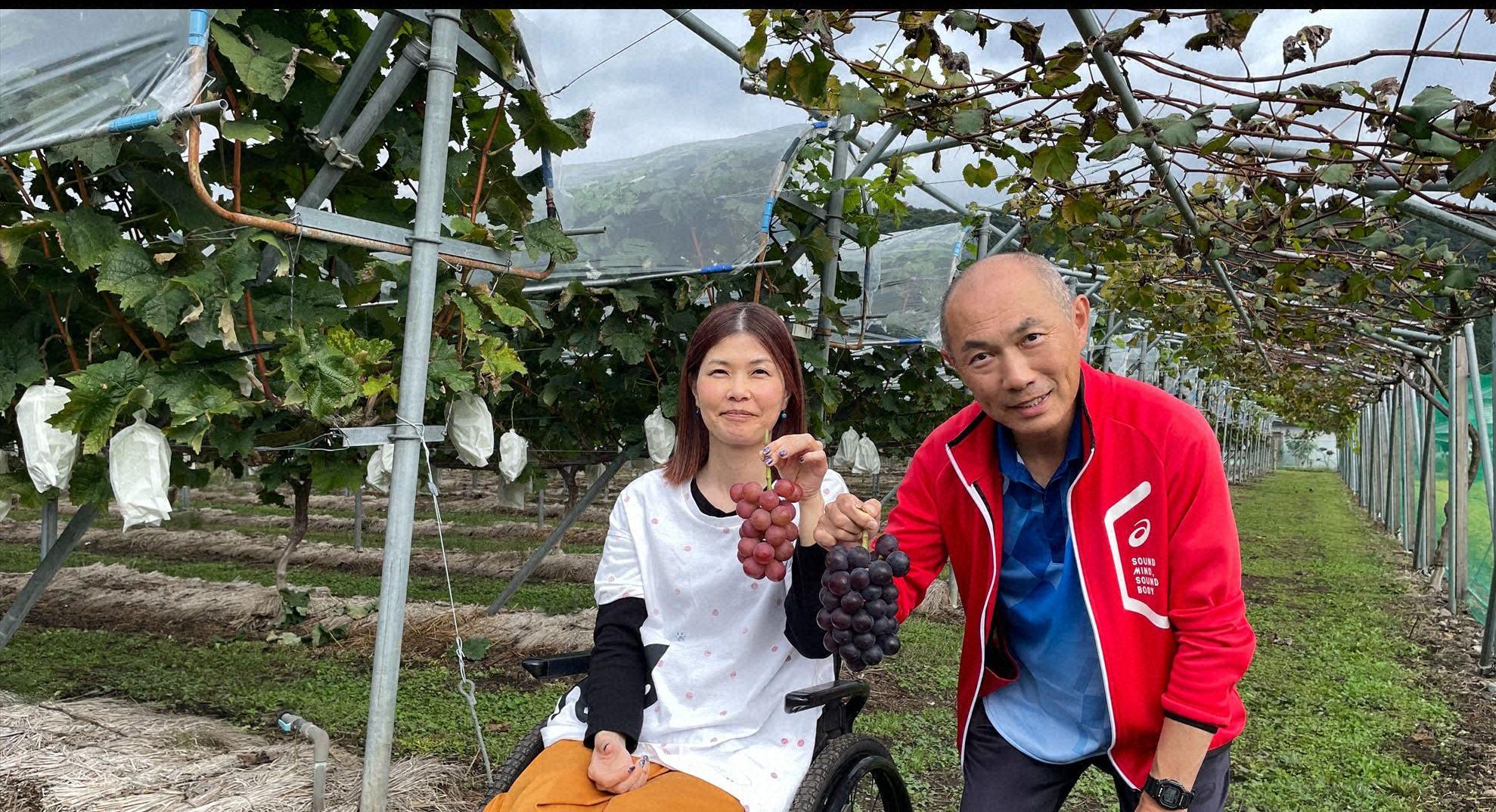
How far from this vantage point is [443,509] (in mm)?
13953

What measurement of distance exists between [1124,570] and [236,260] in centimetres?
226

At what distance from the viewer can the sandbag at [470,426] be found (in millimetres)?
3207

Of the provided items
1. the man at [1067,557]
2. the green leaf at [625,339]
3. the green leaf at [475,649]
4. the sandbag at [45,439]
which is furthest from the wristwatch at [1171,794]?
the green leaf at [475,649]

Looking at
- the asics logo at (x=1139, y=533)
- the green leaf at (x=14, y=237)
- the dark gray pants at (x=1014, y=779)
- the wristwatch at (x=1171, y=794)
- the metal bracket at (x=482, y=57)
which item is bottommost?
the dark gray pants at (x=1014, y=779)

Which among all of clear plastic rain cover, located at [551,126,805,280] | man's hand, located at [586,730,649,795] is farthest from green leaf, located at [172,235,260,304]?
clear plastic rain cover, located at [551,126,805,280]

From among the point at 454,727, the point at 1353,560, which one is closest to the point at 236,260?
the point at 454,727

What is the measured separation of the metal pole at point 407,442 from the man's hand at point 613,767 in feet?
2.68

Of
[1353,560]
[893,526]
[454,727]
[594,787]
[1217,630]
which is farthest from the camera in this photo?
[1353,560]

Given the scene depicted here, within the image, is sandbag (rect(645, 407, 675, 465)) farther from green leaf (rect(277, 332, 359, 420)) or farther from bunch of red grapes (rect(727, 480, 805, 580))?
bunch of red grapes (rect(727, 480, 805, 580))

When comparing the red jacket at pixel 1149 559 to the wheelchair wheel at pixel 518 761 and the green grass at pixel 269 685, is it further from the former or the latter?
the green grass at pixel 269 685

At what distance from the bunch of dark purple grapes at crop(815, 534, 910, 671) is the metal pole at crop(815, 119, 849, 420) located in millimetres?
3445

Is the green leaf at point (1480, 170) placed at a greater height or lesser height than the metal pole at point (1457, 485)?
greater

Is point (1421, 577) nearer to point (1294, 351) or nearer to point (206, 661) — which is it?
point (1294, 351)

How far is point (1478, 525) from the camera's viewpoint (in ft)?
29.6
